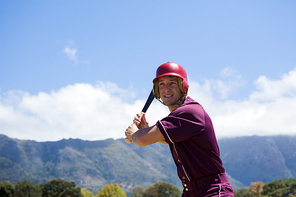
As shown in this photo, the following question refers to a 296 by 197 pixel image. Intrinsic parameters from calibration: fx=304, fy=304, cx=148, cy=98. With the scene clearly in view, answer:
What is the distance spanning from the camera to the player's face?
3.92 metres

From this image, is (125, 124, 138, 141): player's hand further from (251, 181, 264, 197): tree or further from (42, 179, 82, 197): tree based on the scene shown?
(251, 181, 264, 197): tree

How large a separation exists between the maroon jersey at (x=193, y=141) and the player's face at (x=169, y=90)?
1.47 feet

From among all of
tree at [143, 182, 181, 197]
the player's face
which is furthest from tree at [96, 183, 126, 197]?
the player's face

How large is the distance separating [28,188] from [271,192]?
65.5 metres

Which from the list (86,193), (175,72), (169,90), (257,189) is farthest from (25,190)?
(257,189)

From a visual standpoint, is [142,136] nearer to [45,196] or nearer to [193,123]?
[193,123]

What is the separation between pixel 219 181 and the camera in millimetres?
3434

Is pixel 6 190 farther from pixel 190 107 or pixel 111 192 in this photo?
pixel 190 107

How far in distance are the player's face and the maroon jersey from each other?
0.45m

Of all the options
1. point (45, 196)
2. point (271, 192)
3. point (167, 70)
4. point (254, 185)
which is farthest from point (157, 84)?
point (254, 185)

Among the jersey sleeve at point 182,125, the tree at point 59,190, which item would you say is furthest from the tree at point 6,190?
the jersey sleeve at point 182,125

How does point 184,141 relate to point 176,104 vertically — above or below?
below

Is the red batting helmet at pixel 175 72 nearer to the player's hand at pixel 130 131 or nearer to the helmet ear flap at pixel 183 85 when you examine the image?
the helmet ear flap at pixel 183 85

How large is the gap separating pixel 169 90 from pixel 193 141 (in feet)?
2.59
